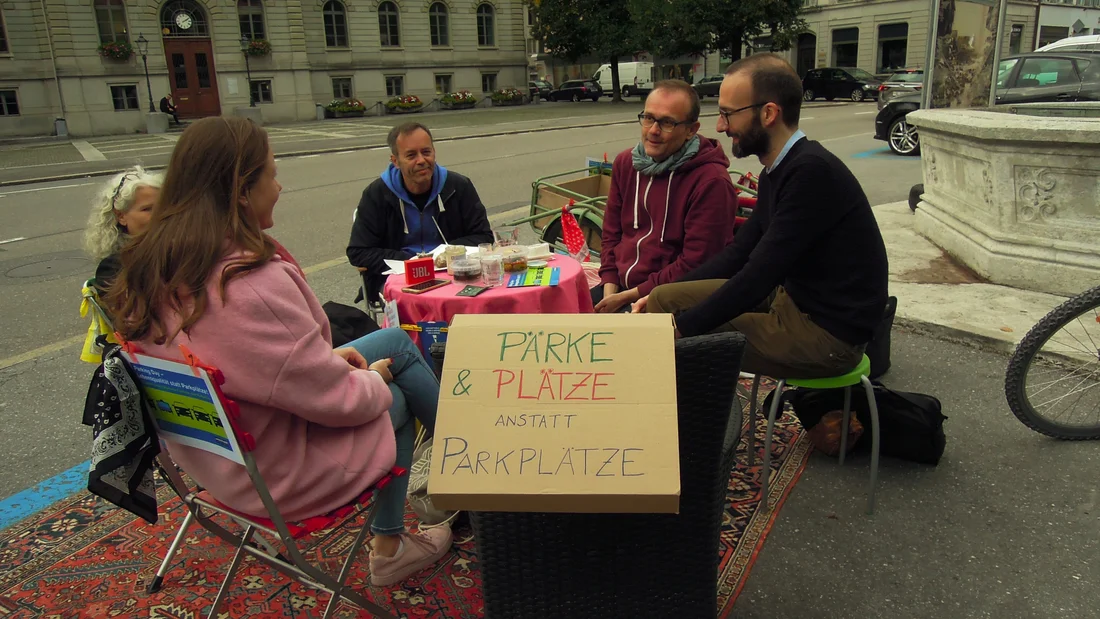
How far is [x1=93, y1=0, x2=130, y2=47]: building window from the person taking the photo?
100ft

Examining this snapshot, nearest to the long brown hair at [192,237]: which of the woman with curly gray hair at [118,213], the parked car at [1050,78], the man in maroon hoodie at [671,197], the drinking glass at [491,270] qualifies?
the woman with curly gray hair at [118,213]

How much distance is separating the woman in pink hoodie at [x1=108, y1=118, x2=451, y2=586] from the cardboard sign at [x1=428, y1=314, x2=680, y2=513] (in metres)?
0.55

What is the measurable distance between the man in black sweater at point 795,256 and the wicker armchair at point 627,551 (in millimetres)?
946

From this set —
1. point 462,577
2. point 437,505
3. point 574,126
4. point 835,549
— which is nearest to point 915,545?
point 835,549

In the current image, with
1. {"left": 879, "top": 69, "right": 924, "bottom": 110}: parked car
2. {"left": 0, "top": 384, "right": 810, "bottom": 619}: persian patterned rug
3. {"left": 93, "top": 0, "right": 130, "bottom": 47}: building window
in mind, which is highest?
{"left": 93, "top": 0, "right": 130, "bottom": 47}: building window

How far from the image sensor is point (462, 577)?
2.80 meters

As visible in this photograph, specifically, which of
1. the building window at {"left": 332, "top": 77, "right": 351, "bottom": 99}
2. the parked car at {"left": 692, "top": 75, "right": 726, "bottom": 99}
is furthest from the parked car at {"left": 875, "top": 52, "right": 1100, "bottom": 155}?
the building window at {"left": 332, "top": 77, "right": 351, "bottom": 99}

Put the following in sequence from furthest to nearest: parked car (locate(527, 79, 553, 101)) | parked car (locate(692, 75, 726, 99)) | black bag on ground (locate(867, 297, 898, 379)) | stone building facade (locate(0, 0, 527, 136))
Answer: parked car (locate(527, 79, 553, 101))
parked car (locate(692, 75, 726, 99))
stone building facade (locate(0, 0, 527, 136))
black bag on ground (locate(867, 297, 898, 379))

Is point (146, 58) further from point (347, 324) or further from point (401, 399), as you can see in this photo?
point (401, 399)

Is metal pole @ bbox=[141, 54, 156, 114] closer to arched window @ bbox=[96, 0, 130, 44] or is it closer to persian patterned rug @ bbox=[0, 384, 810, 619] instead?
arched window @ bbox=[96, 0, 130, 44]

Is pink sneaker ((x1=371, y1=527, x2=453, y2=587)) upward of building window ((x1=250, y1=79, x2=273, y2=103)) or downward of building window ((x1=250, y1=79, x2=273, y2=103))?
downward

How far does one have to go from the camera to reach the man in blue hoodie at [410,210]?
4.54 m

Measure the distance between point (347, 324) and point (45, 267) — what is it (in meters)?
5.72

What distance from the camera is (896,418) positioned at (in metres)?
A: 3.28
